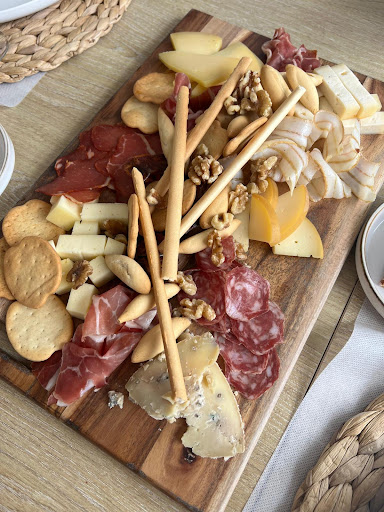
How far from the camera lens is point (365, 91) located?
4.37 feet

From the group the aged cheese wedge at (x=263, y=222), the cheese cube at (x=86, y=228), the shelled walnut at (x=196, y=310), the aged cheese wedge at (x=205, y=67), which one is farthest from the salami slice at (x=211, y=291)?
the aged cheese wedge at (x=205, y=67)

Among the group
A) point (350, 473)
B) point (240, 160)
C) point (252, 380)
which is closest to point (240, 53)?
point (240, 160)

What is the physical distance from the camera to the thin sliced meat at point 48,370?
40.7 inches

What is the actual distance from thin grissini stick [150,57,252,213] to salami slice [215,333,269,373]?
33cm

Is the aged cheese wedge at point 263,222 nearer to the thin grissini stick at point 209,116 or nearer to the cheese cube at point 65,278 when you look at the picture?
the thin grissini stick at point 209,116

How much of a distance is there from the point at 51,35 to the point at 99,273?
0.74 metres

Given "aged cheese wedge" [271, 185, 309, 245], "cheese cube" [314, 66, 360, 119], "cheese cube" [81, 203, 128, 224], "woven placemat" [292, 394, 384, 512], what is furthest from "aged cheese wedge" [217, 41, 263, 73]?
"woven placemat" [292, 394, 384, 512]

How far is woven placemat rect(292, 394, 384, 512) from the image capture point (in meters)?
0.94

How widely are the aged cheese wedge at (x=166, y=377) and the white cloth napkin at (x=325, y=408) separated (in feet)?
0.73

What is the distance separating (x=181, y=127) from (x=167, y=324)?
449mm

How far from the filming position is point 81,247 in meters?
1.12

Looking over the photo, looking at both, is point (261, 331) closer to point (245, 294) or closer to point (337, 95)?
point (245, 294)

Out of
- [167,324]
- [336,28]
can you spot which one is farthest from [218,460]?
[336,28]

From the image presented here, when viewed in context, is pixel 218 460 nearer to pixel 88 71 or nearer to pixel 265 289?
pixel 265 289
